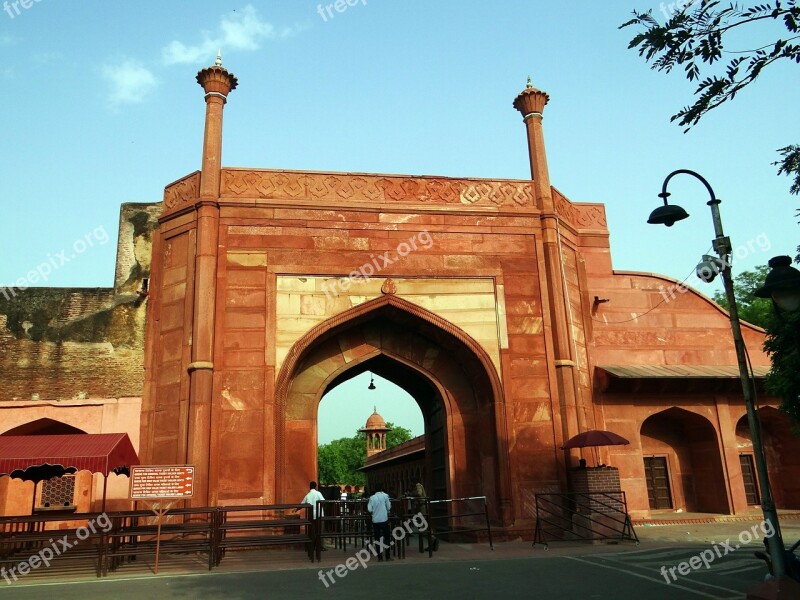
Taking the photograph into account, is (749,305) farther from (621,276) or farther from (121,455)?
(121,455)

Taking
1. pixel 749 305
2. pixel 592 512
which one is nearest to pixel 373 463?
pixel 749 305

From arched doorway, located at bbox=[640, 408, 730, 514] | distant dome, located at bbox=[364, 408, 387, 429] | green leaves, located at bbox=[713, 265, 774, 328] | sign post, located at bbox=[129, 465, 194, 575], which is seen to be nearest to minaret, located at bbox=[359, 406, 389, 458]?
distant dome, located at bbox=[364, 408, 387, 429]

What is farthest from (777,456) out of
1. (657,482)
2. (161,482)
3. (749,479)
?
(161,482)

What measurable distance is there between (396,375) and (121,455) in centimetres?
719

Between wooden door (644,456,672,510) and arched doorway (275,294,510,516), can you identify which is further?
wooden door (644,456,672,510)

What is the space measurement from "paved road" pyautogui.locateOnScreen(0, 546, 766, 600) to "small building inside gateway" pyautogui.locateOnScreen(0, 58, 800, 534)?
12.3 ft

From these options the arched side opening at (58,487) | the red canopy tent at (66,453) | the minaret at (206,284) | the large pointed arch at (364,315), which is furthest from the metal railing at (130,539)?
the large pointed arch at (364,315)

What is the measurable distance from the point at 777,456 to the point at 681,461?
2.66m

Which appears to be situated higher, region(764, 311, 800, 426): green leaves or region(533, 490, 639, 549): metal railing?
region(764, 311, 800, 426): green leaves

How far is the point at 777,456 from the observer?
18.2 metres

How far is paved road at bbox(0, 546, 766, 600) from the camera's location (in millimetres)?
7965

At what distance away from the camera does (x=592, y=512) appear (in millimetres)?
13484

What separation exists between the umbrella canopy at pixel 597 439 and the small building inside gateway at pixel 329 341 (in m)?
1.07

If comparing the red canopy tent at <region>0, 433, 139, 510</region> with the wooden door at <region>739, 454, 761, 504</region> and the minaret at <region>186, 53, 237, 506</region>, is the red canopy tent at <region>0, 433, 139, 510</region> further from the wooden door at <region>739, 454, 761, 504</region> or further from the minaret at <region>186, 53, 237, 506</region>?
the wooden door at <region>739, 454, 761, 504</region>
